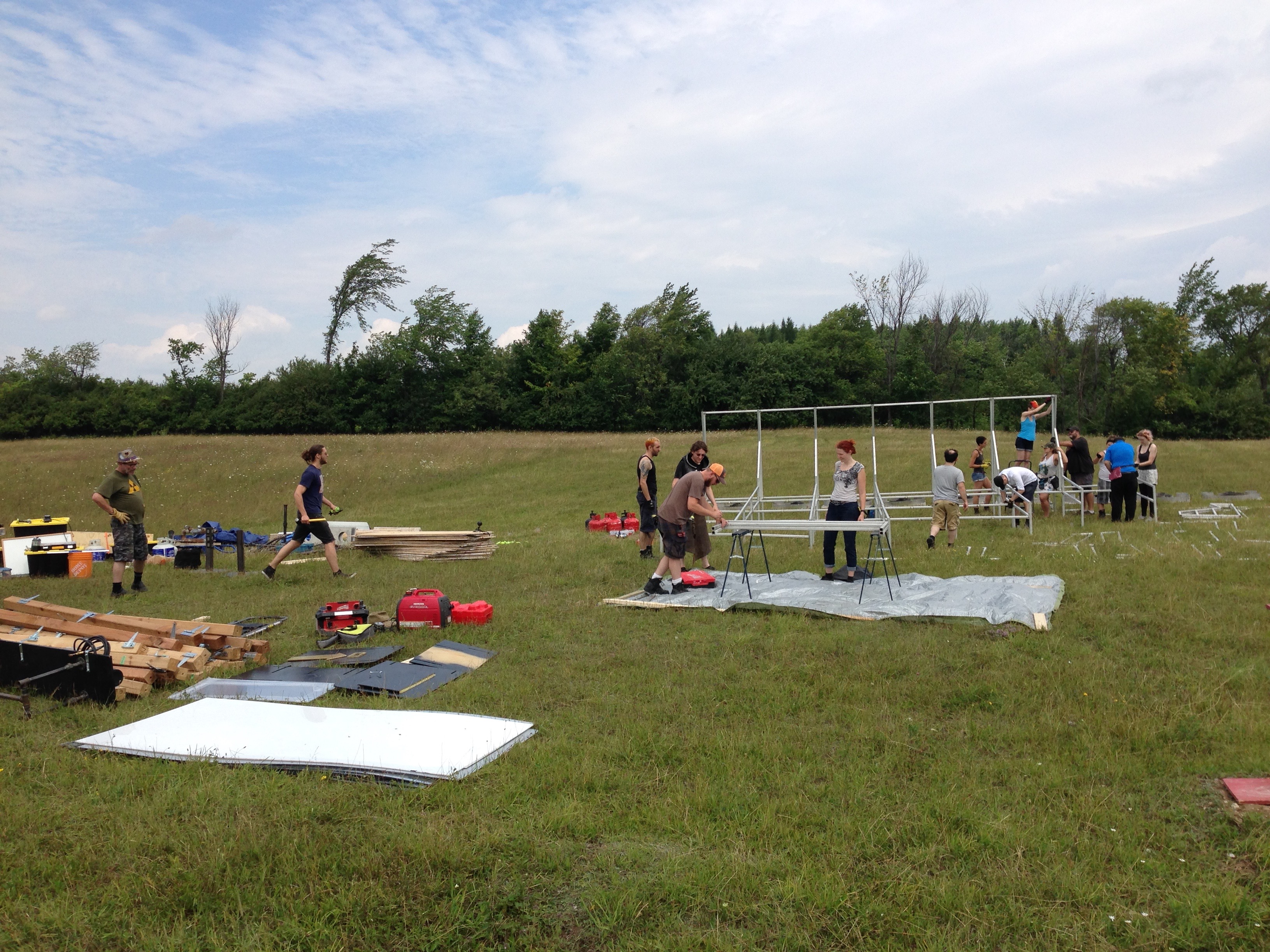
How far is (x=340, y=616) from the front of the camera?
27.6 ft

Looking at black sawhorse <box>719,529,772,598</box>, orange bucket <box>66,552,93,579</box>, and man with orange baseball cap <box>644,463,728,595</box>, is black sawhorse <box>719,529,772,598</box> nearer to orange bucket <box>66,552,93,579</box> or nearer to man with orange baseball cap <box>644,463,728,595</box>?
man with orange baseball cap <box>644,463,728,595</box>

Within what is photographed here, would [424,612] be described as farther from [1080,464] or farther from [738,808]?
[1080,464]

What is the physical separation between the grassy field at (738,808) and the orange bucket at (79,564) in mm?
7356

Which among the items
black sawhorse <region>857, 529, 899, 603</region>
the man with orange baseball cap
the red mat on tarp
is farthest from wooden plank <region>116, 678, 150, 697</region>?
the red mat on tarp

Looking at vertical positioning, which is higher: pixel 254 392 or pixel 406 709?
pixel 254 392

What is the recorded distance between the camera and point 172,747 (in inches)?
201

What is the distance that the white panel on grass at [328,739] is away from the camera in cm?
473

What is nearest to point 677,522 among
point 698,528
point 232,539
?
point 698,528

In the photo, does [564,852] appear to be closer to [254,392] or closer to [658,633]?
[658,633]

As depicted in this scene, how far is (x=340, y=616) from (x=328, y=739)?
341 cm

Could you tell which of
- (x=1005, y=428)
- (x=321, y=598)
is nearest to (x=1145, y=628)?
(x=321, y=598)

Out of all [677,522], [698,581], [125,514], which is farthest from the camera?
[125,514]

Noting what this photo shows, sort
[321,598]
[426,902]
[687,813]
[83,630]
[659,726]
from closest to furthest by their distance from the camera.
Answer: [426,902]
[687,813]
[659,726]
[83,630]
[321,598]

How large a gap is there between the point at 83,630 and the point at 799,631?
21.6ft
